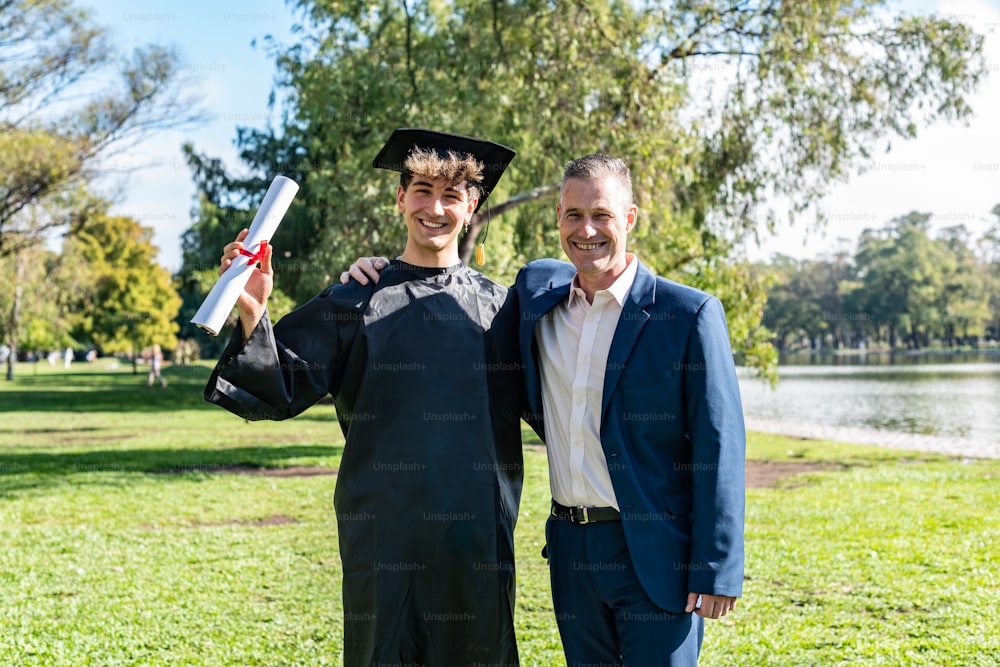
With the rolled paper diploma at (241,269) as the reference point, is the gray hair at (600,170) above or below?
above

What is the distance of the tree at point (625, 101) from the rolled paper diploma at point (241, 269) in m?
8.64

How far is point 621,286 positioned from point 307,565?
16.9ft

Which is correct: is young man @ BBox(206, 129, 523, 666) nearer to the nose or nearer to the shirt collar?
the shirt collar

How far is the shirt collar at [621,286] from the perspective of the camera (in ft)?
9.96

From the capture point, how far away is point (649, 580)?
2789 millimetres

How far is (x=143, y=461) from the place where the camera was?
1405 centimetres

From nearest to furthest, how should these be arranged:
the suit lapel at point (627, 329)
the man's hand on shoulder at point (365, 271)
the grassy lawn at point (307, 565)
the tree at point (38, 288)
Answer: the suit lapel at point (627, 329)
the man's hand on shoulder at point (365, 271)
the grassy lawn at point (307, 565)
the tree at point (38, 288)

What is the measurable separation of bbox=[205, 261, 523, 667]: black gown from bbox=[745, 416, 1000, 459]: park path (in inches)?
569

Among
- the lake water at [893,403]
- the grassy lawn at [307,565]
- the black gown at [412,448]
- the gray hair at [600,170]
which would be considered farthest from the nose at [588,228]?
the lake water at [893,403]

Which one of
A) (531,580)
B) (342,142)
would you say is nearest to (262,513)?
(531,580)

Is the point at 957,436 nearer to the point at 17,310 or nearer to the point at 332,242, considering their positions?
the point at 332,242

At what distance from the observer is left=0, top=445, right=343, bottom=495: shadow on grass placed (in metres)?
12.7

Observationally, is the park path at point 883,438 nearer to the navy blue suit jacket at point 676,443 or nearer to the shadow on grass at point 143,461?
the shadow on grass at point 143,461

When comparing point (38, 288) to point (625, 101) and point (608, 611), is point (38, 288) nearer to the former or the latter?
point (625, 101)
